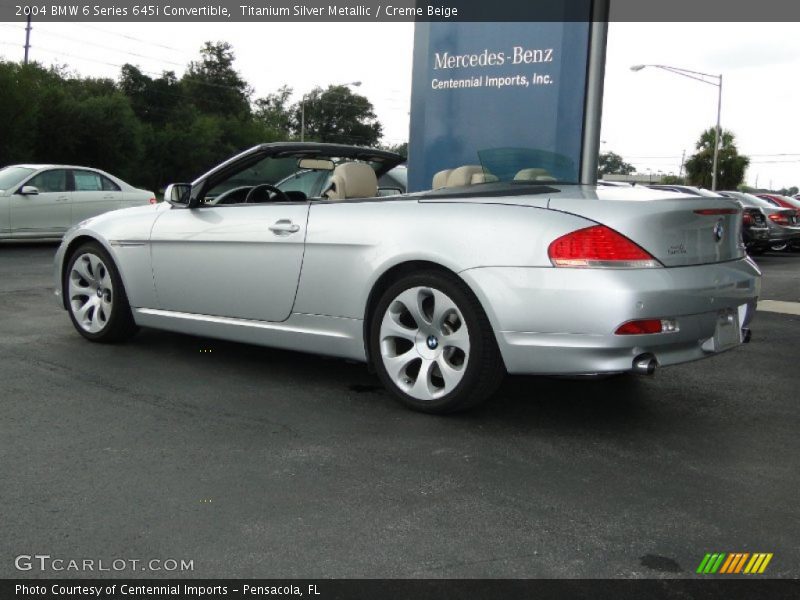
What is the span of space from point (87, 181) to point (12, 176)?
48.7 inches

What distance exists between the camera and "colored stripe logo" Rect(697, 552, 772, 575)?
2656 millimetres

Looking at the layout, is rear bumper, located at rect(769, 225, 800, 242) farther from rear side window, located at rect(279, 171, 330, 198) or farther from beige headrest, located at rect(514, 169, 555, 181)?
rear side window, located at rect(279, 171, 330, 198)

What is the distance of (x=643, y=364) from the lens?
3842 millimetres

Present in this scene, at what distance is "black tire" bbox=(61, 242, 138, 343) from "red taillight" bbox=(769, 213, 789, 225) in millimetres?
14656

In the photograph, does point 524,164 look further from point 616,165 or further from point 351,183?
point 616,165

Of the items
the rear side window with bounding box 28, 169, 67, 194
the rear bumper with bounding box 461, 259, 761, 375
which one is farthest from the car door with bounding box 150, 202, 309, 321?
the rear side window with bounding box 28, 169, 67, 194

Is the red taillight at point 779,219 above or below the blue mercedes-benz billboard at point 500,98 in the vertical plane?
below

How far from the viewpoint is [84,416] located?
166 inches

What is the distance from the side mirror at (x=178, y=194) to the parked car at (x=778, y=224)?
13734mm

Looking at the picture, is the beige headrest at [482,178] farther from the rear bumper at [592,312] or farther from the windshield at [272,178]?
the rear bumper at [592,312]

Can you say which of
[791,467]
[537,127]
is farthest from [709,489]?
[537,127]

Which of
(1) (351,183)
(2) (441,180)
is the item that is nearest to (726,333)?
(2) (441,180)

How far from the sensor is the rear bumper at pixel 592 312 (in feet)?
12.4

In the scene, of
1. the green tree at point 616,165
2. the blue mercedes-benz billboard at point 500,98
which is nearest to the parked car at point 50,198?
the blue mercedes-benz billboard at point 500,98
